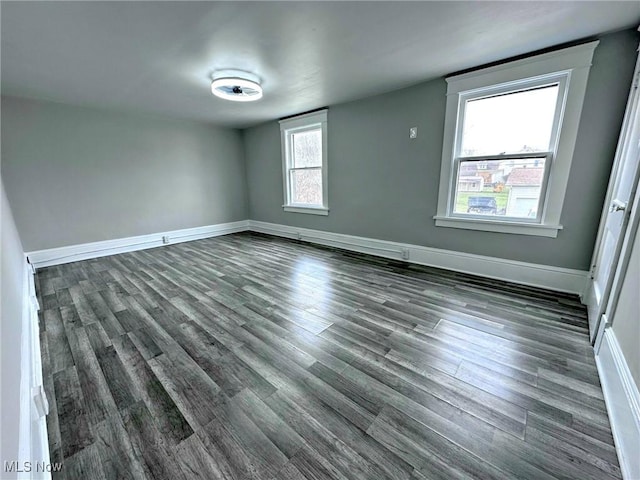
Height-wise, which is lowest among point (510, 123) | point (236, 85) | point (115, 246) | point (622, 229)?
point (115, 246)

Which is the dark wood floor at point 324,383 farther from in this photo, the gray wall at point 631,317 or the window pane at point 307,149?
the window pane at point 307,149

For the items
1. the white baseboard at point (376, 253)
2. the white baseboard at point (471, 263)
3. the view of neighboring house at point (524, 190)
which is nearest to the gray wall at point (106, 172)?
the white baseboard at point (376, 253)

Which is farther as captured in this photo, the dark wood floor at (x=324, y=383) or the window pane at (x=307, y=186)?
the window pane at (x=307, y=186)

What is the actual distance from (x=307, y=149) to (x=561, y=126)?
3.51 m

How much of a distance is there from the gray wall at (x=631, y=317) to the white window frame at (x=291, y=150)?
3.56 metres

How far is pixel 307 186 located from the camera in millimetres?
4922

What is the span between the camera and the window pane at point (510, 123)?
8.30 feet

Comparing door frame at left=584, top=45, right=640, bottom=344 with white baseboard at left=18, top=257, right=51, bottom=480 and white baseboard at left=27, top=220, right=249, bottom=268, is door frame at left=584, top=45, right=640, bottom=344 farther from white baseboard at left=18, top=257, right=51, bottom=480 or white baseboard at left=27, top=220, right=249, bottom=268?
white baseboard at left=27, top=220, right=249, bottom=268

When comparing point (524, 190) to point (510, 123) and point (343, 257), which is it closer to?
point (510, 123)

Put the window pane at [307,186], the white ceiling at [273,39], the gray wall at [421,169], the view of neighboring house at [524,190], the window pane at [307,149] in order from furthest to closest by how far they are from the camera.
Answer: the window pane at [307,186] < the window pane at [307,149] < the view of neighboring house at [524,190] < the gray wall at [421,169] < the white ceiling at [273,39]

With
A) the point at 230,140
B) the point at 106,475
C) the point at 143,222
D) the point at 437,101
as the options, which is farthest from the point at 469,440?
the point at 230,140

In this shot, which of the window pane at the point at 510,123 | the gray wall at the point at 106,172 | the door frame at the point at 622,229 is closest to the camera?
the door frame at the point at 622,229

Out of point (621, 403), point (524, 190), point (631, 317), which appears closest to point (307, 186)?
point (524, 190)

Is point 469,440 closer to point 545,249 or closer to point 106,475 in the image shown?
point 106,475
